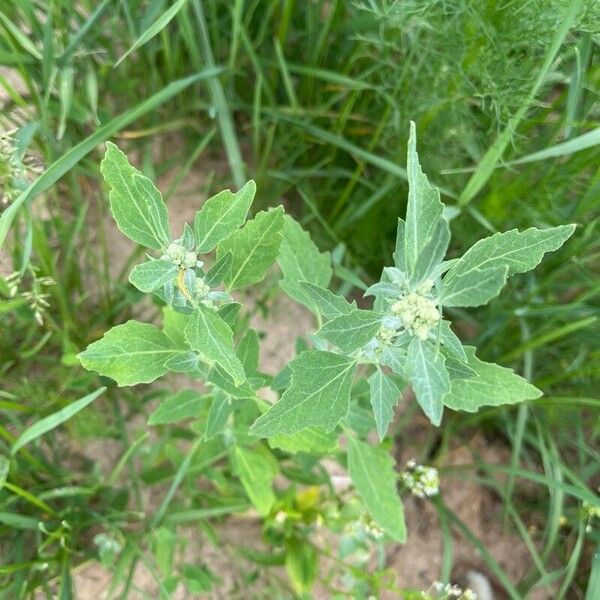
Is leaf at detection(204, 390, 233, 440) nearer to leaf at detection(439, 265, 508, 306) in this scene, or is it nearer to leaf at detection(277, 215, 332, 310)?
leaf at detection(277, 215, 332, 310)

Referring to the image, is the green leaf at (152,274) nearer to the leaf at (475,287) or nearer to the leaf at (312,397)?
the leaf at (312,397)

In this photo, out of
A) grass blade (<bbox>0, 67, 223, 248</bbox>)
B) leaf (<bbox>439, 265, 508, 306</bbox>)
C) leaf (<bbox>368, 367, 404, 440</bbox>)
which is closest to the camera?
leaf (<bbox>439, 265, 508, 306</bbox>)

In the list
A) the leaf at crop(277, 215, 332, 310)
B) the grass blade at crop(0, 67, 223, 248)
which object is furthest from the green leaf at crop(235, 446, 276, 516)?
the grass blade at crop(0, 67, 223, 248)

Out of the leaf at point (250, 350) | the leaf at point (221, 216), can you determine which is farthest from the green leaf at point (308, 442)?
the leaf at point (221, 216)

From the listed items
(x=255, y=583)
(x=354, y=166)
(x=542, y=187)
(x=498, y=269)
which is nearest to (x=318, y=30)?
(x=354, y=166)

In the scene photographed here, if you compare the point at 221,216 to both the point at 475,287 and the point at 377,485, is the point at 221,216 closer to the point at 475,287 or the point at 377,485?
the point at 475,287

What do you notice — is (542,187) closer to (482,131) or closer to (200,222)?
(482,131)

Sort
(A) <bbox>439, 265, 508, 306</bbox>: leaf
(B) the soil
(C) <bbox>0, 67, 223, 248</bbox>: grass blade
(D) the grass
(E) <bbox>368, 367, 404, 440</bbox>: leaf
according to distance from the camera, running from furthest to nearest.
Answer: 1. (B) the soil
2. (D) the grass
3. (C) <bbox>0, 67, 223, 248</bbox>: grass blade
4. (E) <bbox>368, 367, 404, 440</bbox>: leaf
5. (A) <bbox>439, 265, 508, 306</bbox>: leaf

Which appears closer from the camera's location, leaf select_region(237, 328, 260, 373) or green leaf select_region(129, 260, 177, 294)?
green leaf select_region(129, 260, 177, 294)

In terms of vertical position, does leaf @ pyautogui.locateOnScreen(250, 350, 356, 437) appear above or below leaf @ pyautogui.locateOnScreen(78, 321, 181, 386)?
below
